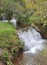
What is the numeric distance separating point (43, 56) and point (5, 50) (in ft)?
8.06

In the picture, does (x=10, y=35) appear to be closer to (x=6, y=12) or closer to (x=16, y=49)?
(x=16, y=49)

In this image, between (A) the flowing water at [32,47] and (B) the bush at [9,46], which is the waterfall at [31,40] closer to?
(A) the flowing water at [32,47]

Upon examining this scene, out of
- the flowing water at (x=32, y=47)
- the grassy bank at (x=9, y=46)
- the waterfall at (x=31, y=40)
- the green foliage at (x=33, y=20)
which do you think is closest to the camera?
the grassy bank at (x=9, y=46)

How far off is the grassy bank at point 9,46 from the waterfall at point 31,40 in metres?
1.10

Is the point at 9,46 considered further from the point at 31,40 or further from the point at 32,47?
the point at 31,40

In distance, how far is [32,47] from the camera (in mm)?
16672

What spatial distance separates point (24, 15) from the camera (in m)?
21.0

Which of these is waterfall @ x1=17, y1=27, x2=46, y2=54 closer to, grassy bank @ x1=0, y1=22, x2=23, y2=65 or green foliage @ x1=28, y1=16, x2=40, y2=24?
grassy bank @ x1=0, y1=22, x2=23, y2=65

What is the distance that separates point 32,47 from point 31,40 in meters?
1.14

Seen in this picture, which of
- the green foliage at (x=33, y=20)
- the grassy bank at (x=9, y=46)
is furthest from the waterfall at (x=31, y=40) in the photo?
the green foliage at (x=33, y=20)

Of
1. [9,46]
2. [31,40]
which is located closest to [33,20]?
[31,40]

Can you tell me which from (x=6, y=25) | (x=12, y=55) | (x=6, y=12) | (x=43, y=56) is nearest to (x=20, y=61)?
(x=12, y=55)

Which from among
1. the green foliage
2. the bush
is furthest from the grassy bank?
the green foliage

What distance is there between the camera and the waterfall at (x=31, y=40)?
53.2ft
